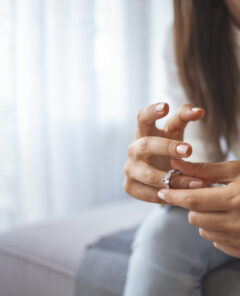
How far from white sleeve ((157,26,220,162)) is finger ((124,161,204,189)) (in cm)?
23

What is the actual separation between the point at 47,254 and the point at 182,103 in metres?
0.51

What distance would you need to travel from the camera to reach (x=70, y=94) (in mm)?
1953

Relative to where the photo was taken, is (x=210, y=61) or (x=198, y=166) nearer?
(x=198, y=166)

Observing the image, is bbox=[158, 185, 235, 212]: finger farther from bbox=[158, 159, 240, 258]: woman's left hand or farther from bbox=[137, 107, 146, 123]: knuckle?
bbox=[137, 107, 146, 123]: knuckle

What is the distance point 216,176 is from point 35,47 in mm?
1393

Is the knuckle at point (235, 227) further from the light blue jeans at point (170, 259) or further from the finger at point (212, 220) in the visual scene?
the light blue jeans at point (170, 259)

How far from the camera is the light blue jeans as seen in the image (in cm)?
66

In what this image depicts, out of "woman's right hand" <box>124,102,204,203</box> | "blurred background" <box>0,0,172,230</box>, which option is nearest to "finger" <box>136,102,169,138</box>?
"woman's right hand" <box>124,102,204,203</box>

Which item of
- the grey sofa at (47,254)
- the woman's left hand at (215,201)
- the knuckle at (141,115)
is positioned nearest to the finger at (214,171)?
the woman's left hand at (215,201)

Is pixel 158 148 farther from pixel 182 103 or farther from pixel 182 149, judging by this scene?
pixel 182 103

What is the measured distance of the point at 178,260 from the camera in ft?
2.23

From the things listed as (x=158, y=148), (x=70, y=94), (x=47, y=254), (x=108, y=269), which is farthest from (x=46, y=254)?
(x=70, y=94)

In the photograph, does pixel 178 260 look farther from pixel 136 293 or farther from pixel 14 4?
pixel 14 4

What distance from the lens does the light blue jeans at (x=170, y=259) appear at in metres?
0.66
